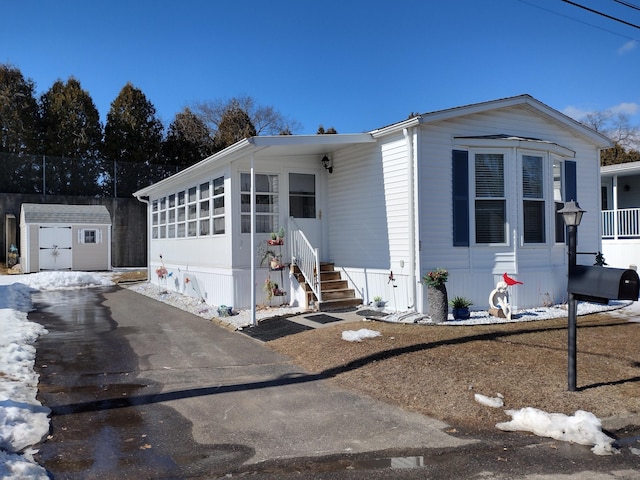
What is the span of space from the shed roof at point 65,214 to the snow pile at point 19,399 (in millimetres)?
12372

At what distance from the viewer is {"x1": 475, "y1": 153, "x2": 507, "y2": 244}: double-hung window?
9.66 metres

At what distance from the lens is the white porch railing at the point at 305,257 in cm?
1006

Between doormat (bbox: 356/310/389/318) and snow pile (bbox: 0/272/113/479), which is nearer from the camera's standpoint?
snow pile (bbox: 0/272/113/479)

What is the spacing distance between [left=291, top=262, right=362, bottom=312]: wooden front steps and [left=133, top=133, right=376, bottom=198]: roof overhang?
2481mm

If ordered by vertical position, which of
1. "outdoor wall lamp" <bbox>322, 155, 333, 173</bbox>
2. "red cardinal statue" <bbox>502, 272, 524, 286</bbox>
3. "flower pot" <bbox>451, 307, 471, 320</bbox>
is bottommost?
"flower pot" <bbox>451, 307, 471, 320</bbox>

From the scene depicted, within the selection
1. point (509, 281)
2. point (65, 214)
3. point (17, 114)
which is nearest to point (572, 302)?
point (509, 281)

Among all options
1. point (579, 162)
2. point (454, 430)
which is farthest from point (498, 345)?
point (579, 162)

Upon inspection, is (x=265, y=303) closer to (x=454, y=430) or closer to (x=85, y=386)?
(x=85, y=386)

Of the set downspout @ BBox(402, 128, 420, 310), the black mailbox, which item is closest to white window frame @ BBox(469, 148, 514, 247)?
downspout @ BBox(402, 128, 420, 310)

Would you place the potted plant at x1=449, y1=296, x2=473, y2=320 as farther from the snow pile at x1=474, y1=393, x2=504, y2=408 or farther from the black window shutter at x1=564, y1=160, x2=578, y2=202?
the black window shutter at x1=564, y1=160, x2=578, y2=202

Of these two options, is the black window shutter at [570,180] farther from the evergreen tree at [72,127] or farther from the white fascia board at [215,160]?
the evergreen tree at [72,127]

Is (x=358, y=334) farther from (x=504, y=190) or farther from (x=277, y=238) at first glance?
(x=504, y=190)

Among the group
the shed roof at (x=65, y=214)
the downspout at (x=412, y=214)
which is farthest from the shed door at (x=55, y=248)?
the downspout at (x=412, y=214)

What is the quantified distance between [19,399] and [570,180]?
1069 centimetres
